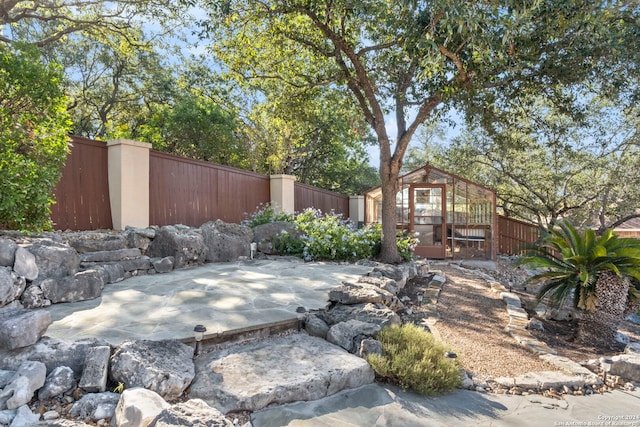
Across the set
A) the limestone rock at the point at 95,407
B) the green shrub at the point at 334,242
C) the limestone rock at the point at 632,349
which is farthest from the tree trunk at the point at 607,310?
the limestone rock at the point at 95,407

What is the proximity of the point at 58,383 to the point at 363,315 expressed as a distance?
238cm

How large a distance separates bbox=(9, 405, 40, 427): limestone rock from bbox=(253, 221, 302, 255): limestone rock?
563 cm

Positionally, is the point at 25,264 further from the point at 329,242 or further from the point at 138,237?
the point at 329,242

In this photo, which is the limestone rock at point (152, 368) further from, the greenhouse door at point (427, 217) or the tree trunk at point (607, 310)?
the greenhouse door at point (427, 217)

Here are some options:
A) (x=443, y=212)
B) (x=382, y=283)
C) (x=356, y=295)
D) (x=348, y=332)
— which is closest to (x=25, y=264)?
(x=348, y=332)

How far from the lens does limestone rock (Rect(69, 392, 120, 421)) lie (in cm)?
191

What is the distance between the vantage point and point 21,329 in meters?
2.35

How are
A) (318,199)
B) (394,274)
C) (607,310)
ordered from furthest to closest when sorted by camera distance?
1. (318,199)
2. (394,274)
3. (607,310)

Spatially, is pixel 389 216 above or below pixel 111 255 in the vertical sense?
above

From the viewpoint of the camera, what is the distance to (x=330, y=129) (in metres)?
16.5

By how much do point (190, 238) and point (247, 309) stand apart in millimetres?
2883

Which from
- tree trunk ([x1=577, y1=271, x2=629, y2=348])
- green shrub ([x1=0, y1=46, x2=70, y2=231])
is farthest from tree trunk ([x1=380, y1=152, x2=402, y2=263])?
green shrub ([x1=0, y1=46, x2=70, y2=231])

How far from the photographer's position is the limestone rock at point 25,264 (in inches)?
128

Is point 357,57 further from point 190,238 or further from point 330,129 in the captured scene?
point 330,129
